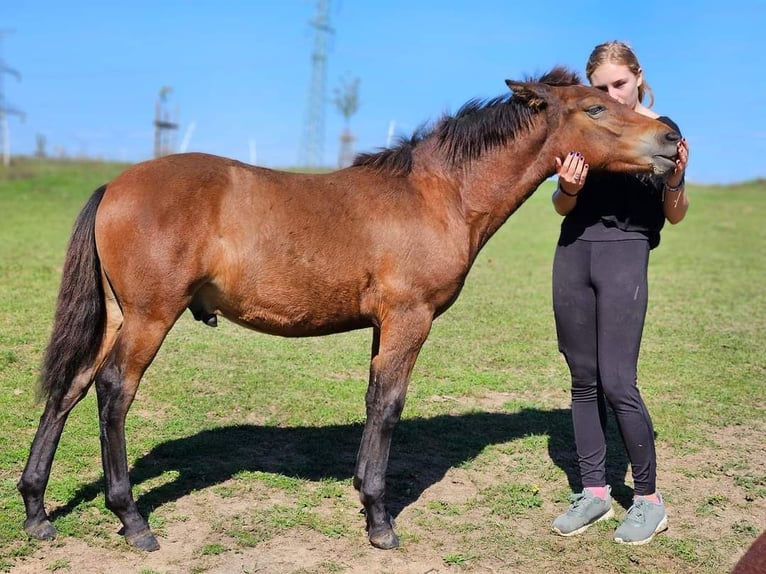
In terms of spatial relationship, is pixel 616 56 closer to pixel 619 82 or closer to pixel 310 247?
pixel 619 82

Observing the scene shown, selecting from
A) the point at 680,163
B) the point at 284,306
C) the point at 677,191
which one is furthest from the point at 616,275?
the point at 284,306

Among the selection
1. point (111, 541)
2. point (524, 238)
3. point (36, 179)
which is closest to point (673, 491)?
point (111, 541)

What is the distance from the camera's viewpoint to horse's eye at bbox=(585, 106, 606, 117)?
3951 mm

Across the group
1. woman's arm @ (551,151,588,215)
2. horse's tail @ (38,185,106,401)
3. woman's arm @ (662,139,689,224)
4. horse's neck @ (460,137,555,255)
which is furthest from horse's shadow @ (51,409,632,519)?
woman's arm @ (551,151,588,215)

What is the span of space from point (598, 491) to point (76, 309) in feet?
10.3

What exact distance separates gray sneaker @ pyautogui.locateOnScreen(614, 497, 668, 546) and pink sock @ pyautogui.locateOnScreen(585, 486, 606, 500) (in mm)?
187

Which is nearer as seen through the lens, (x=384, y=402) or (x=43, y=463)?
(x=43, y=463)

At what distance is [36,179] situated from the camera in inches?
920

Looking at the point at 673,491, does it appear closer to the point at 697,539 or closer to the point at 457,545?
the point at 697,539

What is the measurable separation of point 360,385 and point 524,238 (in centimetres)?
1305

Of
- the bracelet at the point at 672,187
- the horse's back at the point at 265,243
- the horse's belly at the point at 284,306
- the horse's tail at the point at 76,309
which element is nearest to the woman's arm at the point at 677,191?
the bracelet at the point at 672,187

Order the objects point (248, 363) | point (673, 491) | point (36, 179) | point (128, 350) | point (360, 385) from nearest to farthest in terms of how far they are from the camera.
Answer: point (128, 350)
point (673, 491)
point (360, 385)
point (248, 363)
point (36, 179)

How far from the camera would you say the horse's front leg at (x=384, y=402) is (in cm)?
391

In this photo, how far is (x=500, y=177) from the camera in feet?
13.6
